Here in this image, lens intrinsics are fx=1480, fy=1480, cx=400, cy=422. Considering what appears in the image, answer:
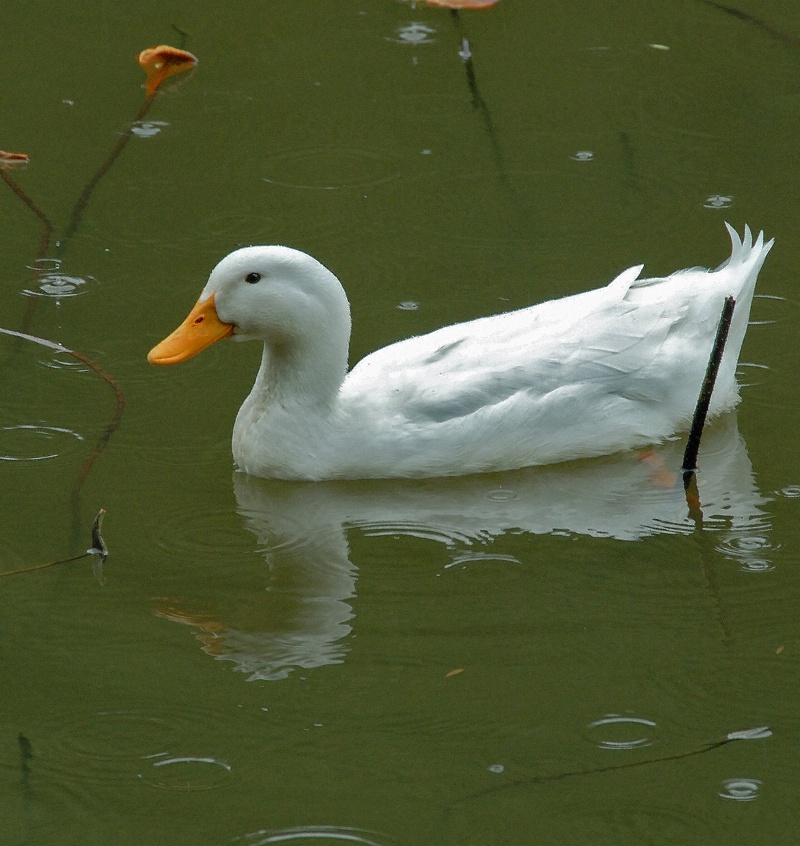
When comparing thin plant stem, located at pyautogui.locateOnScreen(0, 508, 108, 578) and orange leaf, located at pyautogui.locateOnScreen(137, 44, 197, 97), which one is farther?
orange leaf, located at pyautogui.locateOnScreen(137, 44, 197, 97)

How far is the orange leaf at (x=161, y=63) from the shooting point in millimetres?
9242

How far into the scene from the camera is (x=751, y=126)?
30.4 ft

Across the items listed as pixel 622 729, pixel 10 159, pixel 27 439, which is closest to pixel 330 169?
pixel 10 159

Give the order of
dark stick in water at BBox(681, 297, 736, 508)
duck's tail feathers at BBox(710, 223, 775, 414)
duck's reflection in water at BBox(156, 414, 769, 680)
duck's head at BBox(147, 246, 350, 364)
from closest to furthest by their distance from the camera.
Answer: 1. duck's reflection in water at BBox(156, 414, 769, 680)
2. dark stick in water at BBox(681, 297, 736, 508)
3. duck's head at BBox(147, 246, 350, 364)
4. duck's tail feathers at BBox(710, 223, 775, 414)

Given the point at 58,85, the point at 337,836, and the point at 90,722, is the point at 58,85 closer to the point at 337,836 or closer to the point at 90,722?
the point at 90,722

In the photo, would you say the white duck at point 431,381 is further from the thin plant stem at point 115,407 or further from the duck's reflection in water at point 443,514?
the thin plant stem at point 115,407

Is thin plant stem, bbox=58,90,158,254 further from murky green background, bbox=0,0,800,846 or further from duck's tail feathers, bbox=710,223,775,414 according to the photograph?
duck's tail feathers, bbox=710,223,775,414

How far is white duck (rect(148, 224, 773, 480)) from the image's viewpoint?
611cm

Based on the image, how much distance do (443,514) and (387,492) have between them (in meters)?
0.30

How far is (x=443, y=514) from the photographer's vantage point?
6094mm

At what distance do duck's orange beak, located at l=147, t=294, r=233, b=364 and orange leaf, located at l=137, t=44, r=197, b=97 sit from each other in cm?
347

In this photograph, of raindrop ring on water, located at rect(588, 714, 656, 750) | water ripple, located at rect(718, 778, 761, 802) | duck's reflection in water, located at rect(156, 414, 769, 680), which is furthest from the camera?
duck's reflection in water, located at rect(156, 414, 769, 680)

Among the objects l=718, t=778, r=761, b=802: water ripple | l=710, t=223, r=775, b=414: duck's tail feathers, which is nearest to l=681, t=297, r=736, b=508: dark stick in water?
l=710, t=223, r=775, b=414: duck's tail feathers

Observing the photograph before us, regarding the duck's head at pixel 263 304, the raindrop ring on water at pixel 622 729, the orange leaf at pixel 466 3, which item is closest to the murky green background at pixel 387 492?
the raindrop ring on water at pixel 622 729
